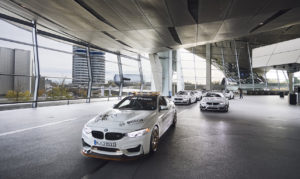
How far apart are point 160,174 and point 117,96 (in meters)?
18.4

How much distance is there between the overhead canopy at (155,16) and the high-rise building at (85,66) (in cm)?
310

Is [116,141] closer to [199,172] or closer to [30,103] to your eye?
[199,172]

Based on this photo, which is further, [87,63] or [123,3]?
[87,63]

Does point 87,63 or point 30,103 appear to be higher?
point 87,63

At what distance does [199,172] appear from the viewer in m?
2.80

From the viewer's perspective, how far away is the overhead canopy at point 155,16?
7.48m

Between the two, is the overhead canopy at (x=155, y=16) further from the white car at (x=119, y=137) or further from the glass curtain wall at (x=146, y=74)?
the glass curtain wall at (x=146, y=74)

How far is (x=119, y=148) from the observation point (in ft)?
9.68

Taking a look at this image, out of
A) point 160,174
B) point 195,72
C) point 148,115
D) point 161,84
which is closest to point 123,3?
point 148,115

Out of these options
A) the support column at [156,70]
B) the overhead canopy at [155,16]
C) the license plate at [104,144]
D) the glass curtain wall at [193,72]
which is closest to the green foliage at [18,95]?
the overhead canopy at [155,16]

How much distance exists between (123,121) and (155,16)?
726 centimetres

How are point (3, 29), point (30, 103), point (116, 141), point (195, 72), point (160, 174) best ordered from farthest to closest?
point (195, 72), point (30, 103), point (3, 29), point (116, 141), point (160, 174)

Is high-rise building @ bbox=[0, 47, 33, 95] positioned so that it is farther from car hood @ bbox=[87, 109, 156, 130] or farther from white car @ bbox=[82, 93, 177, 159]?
white car @ bbox=[82, 93, 177, 159]

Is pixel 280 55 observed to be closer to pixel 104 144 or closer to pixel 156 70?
pixel 156 70
